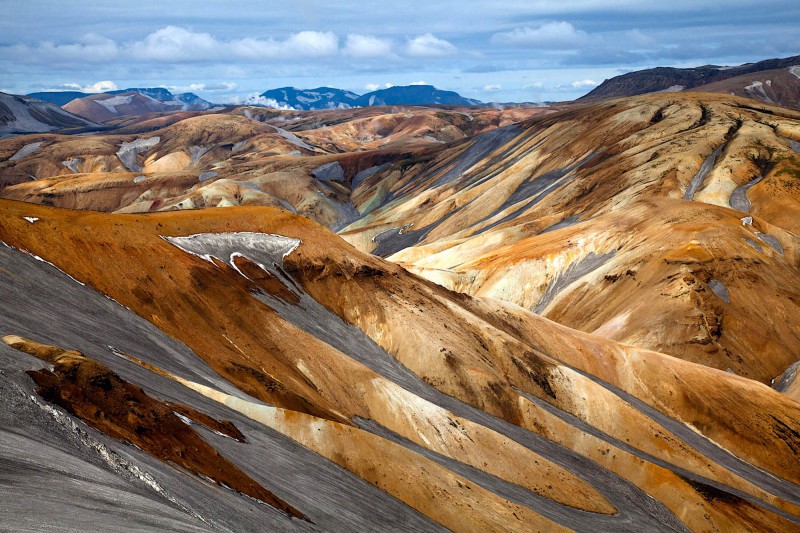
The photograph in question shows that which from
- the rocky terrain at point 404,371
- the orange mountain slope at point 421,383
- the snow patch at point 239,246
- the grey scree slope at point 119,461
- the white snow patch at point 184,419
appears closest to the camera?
the grey scree slope at point 119,461

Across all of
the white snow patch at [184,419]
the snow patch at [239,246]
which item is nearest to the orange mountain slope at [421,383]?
the snow patch at [239,246]

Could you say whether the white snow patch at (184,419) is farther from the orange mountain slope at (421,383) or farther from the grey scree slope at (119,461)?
the orange mountain slope at (421,383)

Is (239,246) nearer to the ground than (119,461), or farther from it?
farther from it

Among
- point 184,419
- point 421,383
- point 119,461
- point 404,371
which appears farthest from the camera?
point 404,371

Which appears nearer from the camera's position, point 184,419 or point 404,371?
point 184,419

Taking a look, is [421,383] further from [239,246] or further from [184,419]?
[184,419]

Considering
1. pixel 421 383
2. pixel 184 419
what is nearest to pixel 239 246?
pixel 421 383

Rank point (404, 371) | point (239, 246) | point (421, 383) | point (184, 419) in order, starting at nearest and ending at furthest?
1. point (184, 419)
2. point (421, 383)
3. point (404, 371)
4. point (239, 246)

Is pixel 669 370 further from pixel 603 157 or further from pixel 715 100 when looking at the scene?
pixel 715 100

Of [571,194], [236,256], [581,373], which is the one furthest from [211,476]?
[571,194]

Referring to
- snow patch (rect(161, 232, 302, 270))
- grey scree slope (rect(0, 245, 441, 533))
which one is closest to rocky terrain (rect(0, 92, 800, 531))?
grey scree slope (rect(0, 245, 441, 533))
